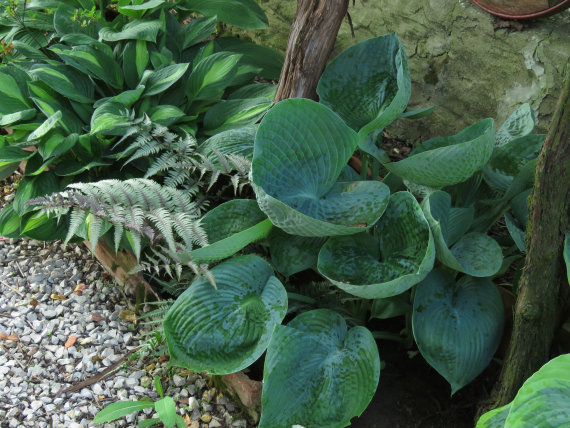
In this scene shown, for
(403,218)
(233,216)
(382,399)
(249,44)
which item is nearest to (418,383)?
(382,399)

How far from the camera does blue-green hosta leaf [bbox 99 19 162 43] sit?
6.48 ft

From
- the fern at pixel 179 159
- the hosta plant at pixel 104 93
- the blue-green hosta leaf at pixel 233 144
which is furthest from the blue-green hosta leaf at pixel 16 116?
the blue-green hosta leaf at pixel 233 144

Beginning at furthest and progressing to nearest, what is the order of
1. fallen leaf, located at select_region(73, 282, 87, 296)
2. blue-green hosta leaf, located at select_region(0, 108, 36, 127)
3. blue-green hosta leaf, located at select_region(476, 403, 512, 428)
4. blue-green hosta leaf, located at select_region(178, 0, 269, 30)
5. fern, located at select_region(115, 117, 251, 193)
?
blue-green hosta leaf, located at select_region(178, 0, 269, 30) → fallen leaf, located at select_region(73, 282, 87, 296) → blue-green hosta leaf, located at select_region(0, 108, 36, 127) → fern, located at select_region(115, 117, 251, 193) → blue-green hosta leaf, located at select_region(476, 403, 512, 428)

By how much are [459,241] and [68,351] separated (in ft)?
3.79

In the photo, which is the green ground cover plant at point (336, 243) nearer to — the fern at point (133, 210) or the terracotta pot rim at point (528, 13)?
the fern at point (133, 210)

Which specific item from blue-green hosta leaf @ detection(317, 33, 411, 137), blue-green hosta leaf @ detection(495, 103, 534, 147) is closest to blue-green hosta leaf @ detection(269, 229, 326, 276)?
blue-green hosta leaf @ detection(317, 33, 411, 137)

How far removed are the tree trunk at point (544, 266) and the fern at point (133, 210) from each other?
71 cm

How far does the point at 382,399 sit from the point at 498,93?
1218 millimetres

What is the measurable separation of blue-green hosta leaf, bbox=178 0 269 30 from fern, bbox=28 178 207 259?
1.06 meters

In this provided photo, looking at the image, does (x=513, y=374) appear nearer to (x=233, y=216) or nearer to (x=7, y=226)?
(x=233, y=216)

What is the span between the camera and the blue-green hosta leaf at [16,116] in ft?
5.99

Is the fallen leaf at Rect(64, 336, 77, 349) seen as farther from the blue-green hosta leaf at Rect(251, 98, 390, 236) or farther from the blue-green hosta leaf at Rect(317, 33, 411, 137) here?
the blue-green hosta leaf at Rect(317, 33, 411, 137)

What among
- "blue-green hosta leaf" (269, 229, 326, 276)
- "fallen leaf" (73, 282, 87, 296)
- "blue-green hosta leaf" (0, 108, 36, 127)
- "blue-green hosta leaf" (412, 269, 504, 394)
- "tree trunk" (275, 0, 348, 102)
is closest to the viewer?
"blue-green hosta leaf" (412, 269, 504, 394)

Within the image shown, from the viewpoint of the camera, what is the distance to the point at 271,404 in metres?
1.19
